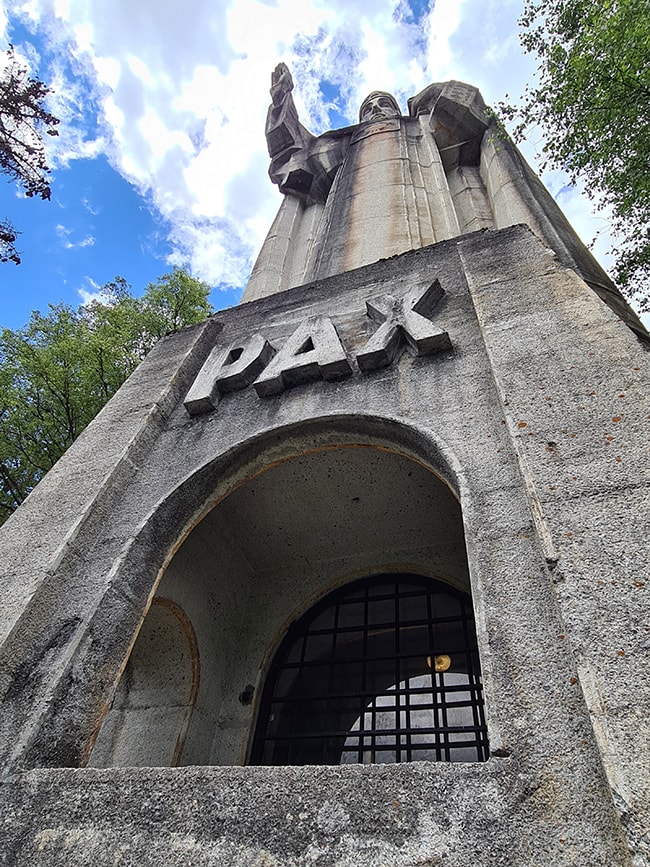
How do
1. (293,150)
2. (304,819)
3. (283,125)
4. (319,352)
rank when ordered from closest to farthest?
(304,819), (319,352), (293,150), (283,125)

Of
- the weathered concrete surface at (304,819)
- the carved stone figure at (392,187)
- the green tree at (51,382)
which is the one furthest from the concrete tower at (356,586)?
the green tree at (51,382)

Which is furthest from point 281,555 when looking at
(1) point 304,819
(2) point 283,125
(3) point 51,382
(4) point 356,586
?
(2) point 283,125

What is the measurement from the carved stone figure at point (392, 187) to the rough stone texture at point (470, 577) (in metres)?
3.19

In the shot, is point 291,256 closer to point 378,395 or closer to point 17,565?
point 378,395

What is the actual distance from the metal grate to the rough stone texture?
1.92 feet

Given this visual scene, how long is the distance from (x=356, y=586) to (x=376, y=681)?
1.04 meters

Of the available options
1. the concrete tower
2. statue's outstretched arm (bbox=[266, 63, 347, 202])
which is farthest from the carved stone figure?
the concrete tower

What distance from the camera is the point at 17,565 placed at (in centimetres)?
368

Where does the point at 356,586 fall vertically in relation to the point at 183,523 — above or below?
above

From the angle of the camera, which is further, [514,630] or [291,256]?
[291,256]

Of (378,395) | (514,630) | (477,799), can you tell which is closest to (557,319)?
(378,395)

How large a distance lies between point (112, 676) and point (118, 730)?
234 cm

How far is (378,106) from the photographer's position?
15.0 metres

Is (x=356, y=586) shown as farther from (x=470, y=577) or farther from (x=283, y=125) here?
(x=283, y=125)
